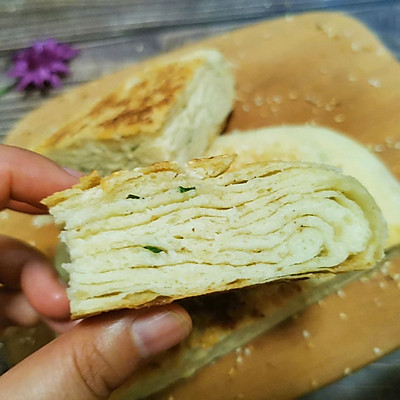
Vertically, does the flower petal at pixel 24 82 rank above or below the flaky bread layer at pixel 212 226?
above

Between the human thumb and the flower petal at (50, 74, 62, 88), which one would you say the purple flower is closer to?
the flower petal at (50, 74, 62, 88)

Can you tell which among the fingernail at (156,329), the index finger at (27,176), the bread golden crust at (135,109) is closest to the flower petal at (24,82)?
the bread golden crust at (135,109)

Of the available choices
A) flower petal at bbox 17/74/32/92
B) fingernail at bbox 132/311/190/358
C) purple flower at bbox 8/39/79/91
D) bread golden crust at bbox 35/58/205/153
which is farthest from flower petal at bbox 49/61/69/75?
fingernail at bbox 132/311/190/358

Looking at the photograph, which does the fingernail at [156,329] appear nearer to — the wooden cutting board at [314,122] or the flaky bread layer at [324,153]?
the wooden cutting board at [314,122]

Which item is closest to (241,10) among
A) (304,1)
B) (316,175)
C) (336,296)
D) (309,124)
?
(304,1)

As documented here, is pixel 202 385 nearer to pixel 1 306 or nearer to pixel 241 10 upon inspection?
pixel 1 306
